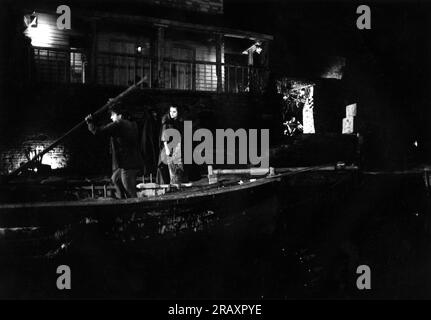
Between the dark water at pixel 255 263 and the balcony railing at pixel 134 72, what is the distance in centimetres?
666

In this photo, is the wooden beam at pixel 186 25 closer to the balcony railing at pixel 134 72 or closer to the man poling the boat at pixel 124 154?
the balcony railing at pixel 134 72

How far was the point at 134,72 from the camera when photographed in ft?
42.9

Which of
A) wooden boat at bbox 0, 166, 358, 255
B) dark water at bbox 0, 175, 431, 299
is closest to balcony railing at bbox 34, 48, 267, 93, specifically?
wooden boat at bbox 0, 166, 358, 255

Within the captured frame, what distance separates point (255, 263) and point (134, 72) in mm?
9228

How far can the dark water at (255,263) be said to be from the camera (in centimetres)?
624

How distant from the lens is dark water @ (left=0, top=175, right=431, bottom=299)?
6238mm

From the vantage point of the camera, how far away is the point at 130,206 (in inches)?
245

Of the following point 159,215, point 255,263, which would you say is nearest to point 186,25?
point 159,215

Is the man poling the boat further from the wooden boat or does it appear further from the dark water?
the dark water

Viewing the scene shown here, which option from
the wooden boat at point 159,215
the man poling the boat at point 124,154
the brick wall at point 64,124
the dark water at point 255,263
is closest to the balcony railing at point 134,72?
the brick wall at point 64,124

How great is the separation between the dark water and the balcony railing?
666cm

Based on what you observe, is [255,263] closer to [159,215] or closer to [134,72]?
[159,215]

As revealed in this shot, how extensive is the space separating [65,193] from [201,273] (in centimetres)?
402

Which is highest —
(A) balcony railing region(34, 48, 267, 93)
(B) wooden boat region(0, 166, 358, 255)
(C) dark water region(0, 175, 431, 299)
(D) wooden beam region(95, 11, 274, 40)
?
Result: (D) wooden beam region(95, 11, 274, 40)
